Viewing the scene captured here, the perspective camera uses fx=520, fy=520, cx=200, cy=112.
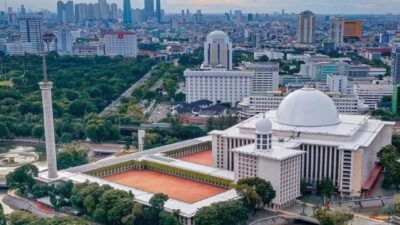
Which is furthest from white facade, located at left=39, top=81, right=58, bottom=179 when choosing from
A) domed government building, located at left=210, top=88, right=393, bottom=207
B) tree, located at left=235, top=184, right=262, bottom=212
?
tree, located at left=235, top=184, right=262, bottom=212

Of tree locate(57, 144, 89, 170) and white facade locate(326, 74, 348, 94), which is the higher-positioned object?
white facade locate(326, 74, 348, 94)

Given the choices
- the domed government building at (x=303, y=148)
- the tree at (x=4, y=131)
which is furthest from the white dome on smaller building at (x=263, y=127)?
the tree at (x=4, y=131)

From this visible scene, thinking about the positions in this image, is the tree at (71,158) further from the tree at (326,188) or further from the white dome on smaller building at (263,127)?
the tree at (326,188)

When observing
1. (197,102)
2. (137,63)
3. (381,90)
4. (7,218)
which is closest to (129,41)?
(137,63)

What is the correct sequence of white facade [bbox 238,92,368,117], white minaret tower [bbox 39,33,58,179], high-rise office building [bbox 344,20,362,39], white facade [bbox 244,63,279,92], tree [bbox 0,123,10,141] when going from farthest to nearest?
high-rise office building [bbox 344,20,362,39]
white facade [bbox 244,63,279,92]
white facade [bbox 238,92,368,117]
tree [bbox 0,123,10,141]
white minaret tower [bbox 39,33,58,179]

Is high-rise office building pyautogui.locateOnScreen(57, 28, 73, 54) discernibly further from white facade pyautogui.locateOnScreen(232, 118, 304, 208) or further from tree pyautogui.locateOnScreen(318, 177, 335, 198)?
tree pyautogui.locateOnScreen(318, 177, 335, 198)

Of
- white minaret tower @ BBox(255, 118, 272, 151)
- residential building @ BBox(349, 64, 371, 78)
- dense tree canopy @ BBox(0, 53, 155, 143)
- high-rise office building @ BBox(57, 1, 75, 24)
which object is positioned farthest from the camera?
high-rise office building @ BBox(57, 1, 75, 24)
